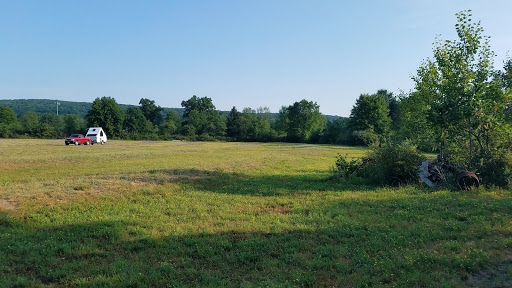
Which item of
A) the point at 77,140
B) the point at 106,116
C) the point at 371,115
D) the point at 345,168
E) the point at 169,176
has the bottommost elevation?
the point at 169,176

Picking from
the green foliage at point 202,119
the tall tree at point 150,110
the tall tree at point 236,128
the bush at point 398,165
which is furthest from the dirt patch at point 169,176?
the tall tree at point 150,110

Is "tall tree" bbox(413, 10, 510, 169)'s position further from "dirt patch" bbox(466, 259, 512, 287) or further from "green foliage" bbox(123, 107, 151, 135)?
"green foliage" bbox(123, 107, 151, 135)

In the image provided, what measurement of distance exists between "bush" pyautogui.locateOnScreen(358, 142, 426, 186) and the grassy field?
1.96m

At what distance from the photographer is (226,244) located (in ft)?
18.9

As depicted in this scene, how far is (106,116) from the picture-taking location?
7544 centimetres

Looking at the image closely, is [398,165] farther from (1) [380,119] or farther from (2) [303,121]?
(2) [303,121]

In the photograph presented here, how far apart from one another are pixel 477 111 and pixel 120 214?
1330 centimetres

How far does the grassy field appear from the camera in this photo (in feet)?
14.7

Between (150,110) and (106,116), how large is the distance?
30.8 meters

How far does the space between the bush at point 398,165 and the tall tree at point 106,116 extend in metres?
74.6

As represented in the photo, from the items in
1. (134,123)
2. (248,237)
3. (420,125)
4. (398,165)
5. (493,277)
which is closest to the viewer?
(493,277)

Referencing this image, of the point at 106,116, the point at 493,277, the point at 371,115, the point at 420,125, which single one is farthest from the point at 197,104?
the point at 493,277

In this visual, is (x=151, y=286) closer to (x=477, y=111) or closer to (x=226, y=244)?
(x=226, y=244)

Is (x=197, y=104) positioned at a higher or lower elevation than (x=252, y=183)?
higher
